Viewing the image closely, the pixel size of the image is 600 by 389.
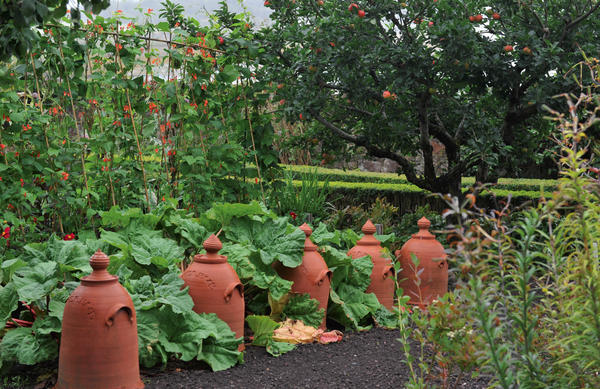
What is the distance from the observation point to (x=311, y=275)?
4.07 m

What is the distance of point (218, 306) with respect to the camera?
3.54 m

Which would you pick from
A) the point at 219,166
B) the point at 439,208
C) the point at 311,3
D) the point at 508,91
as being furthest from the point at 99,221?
the point at 439,208

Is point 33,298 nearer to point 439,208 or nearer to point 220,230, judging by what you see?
point 220,230

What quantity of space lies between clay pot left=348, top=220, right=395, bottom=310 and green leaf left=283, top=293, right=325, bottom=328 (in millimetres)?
661

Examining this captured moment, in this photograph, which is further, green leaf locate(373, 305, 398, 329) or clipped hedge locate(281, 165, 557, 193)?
clipped hedge locate(281, 165, 557, 193)

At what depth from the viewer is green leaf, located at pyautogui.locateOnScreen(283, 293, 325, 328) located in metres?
4.02

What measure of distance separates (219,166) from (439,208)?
3.39 meters

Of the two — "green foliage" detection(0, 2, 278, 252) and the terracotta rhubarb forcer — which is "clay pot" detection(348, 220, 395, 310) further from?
the terracotta rhubarb forcer

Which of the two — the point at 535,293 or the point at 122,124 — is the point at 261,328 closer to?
the point at 122,124

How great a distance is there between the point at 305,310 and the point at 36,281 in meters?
1.63

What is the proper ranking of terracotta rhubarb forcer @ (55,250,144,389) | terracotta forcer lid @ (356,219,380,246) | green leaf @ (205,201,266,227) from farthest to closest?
terracotta forcer lid @ (356,219,380,246)
green leaf @ (205,201,266,227)
terracotta rhubarb forcer @ (55,250,144,389)

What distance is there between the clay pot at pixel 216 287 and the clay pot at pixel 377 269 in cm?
126

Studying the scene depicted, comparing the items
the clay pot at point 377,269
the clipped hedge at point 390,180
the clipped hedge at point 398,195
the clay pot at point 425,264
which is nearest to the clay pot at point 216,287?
the clay pot at point 377,269

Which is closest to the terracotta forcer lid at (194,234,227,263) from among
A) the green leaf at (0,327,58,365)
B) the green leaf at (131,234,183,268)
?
the green leaf at (131,234,183,268)
